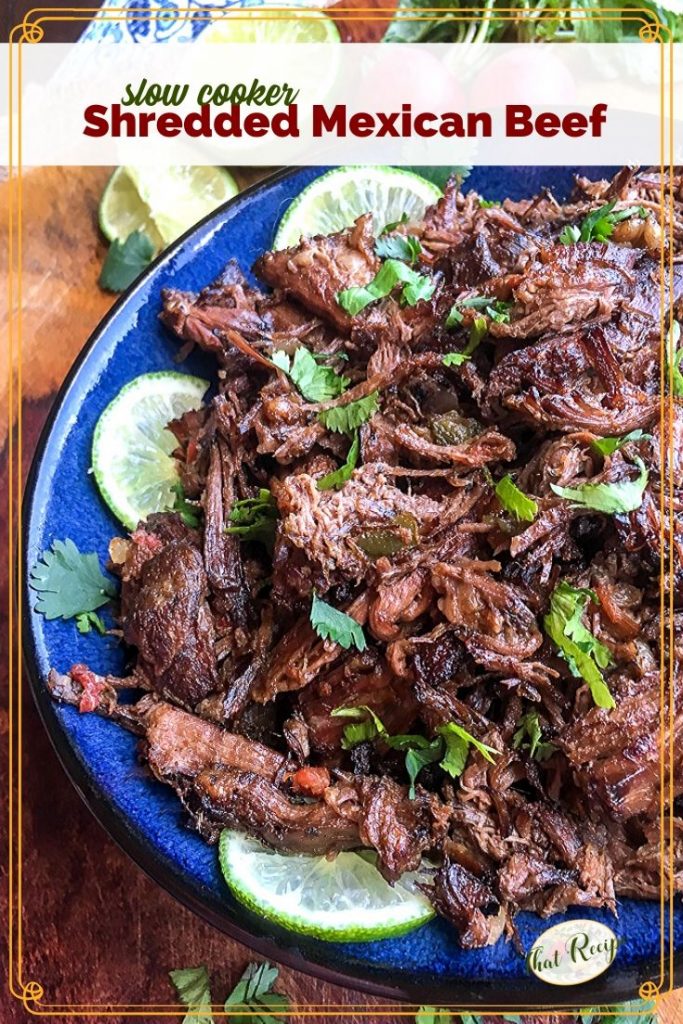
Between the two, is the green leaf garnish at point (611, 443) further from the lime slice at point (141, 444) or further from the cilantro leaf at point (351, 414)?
the lime slice at point (141, 444)

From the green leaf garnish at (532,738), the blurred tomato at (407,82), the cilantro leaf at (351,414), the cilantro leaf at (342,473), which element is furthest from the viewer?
the blurred tomato at (407,82)

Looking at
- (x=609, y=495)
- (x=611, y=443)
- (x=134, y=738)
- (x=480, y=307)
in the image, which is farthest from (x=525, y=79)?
(x=134, y=738)

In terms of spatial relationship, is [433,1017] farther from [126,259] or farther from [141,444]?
[126,259]

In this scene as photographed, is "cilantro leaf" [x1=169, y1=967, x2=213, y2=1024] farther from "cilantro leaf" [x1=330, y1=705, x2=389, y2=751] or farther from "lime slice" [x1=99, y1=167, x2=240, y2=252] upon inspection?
"lime slice" [x1=99, y1=167, x2=240, y2=252]

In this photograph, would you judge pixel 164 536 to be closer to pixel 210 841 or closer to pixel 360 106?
pixel 210 841

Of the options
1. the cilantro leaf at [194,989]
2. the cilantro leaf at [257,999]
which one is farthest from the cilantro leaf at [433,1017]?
the cilantro leaf at [194,989]

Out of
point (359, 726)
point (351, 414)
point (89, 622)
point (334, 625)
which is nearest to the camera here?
point (334, 625)
